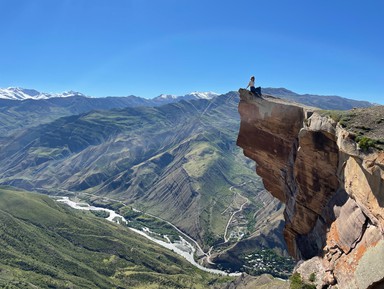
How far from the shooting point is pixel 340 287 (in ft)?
107

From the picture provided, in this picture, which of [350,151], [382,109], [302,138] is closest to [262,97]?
[302,138]

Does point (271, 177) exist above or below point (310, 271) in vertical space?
above

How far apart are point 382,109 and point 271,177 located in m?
22.5

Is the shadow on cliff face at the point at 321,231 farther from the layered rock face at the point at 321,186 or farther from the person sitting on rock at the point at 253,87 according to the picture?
the person sitting on rock at the point at 253,87

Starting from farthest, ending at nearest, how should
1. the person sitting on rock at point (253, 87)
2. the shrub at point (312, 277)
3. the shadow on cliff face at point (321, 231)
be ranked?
the person sitting on rock at point (253, 87)
the shadow on cliff face at point (321, 231)
the shrub at point (312, 277)

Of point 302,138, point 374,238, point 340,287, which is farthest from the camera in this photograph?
point 302,138

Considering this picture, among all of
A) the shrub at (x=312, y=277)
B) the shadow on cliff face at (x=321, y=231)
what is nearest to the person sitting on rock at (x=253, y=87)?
the shadow on cliff face at (x=321, y=231)

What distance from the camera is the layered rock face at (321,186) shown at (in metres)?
30.2

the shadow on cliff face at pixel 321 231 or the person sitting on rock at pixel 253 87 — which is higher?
the person sitting on rock at pixel 253 87

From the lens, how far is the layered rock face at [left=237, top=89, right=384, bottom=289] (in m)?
30.2

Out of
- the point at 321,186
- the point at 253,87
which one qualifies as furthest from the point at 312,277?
the point at 253,87

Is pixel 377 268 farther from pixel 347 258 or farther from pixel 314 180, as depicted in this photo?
pixel 314 180

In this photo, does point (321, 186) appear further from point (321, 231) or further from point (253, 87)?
A: point (253, 87)

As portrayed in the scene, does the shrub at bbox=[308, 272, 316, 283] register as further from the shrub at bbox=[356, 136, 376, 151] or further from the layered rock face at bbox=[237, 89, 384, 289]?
the shrub at bbox=[356, 136, 376, 151]
